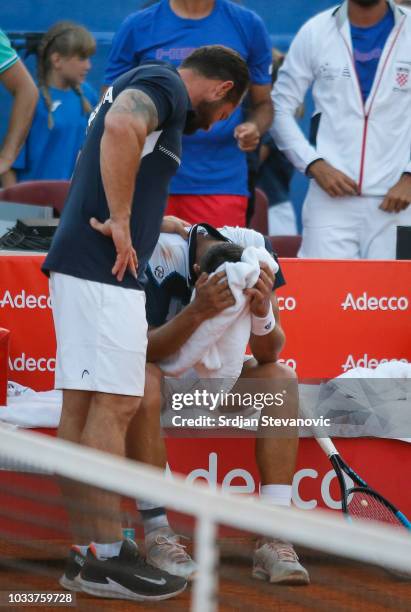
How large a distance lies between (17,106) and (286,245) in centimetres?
164

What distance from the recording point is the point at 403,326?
5.18m

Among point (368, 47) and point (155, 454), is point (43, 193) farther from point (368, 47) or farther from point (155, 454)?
point (155, 454)

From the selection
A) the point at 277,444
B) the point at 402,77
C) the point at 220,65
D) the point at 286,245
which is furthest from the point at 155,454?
the point at 402,77

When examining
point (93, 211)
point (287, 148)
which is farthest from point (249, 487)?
point (287, 148)

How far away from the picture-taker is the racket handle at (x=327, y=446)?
4340 millimetres

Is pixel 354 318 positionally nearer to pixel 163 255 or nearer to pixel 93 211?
pixel 163 255

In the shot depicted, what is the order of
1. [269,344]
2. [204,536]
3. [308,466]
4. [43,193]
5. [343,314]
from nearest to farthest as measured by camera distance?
[204,536]
[269,344]
[308,466]
[343,314]
[43,193]

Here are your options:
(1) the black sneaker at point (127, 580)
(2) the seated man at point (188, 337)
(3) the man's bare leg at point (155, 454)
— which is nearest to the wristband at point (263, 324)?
(2) the seated man at point (188, 337)

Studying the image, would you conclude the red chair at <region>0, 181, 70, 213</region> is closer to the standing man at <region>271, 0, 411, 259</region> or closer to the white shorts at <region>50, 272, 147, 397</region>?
the standing man at <region>271, 0, 411, 259</region>

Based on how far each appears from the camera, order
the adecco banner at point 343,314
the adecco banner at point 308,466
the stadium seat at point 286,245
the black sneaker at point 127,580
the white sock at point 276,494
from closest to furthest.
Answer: the black sneaker at point 127,580, the white sock at point 276,494, the adecco banner at point 308,466, the adecco banner at point 343,314, the stadium seat at point 286,245

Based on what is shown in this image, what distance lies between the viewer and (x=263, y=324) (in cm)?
419

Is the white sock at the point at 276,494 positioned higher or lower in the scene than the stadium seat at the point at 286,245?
lower

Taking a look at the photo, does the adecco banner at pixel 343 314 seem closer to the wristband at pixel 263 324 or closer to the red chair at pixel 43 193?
the wristband at pixel 263 324

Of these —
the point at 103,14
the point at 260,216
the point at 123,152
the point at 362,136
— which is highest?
the point at 103,14
